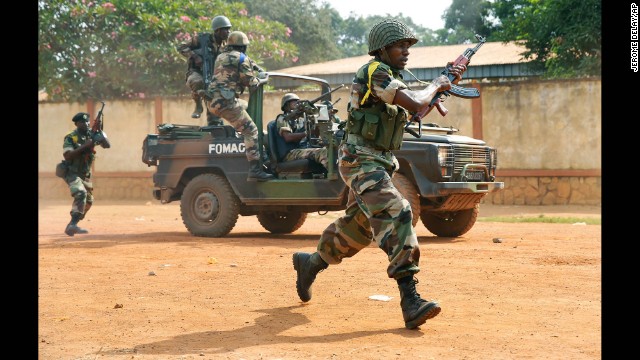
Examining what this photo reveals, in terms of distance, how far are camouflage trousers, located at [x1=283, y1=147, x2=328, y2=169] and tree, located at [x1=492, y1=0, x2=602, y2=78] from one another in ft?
30.1

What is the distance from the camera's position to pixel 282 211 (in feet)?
40.3

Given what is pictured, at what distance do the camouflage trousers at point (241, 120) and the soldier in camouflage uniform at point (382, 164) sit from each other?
211 inches

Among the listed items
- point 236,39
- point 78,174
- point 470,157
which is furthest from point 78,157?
point 470,157

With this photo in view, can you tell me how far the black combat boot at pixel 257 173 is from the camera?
11688 mm

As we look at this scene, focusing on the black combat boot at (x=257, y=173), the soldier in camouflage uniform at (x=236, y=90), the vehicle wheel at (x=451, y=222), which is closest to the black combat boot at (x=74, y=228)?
the soldier in camouflage uniform at (x=236, y=90)

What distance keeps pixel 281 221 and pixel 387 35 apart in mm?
7157

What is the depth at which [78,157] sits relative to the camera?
525 inches

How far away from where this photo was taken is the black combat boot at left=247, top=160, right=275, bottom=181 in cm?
1169

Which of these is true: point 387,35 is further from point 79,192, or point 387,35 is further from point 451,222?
point 79,192

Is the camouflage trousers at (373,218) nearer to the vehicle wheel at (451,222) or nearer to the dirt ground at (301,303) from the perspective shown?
the dirt ground at (301,303)
